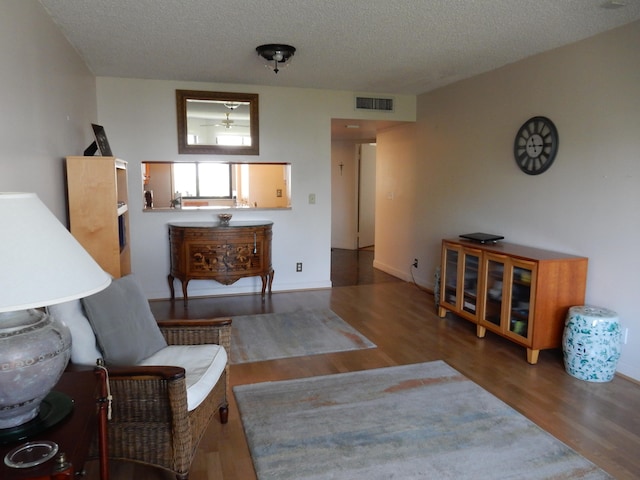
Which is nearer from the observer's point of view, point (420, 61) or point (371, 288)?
point (420, 61)

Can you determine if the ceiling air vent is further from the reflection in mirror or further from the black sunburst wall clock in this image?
the black sunburst wall clock

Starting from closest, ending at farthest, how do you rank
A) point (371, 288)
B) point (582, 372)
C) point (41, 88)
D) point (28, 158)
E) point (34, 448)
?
point (34, 448) → point (28, 158) → point (41, 88) → point (582, 372) → point (371, 288)

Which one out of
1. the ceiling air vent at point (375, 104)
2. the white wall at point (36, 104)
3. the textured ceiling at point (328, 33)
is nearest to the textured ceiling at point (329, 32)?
the textured ceiling at point (328, 33)

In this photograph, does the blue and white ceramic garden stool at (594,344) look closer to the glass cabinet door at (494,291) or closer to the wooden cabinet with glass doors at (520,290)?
the wooden cabinet with glass doors at (520,290)

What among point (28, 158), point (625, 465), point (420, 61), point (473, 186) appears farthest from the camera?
point (473, 186)

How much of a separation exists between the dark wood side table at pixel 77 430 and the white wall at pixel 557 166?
3.24 meters

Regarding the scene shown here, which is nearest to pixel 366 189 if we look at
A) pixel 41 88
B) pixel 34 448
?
pixel 41 88

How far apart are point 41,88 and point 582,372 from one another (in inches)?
149

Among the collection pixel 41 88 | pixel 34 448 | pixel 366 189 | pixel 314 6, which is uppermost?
pixel 314 6

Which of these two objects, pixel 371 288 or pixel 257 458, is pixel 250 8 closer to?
pixel 257 458

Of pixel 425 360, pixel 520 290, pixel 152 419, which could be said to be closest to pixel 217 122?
pixel 425 360

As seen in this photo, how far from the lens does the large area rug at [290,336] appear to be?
11.4 ft

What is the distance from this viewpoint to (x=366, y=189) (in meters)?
8.44

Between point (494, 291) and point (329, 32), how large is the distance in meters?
2.35
